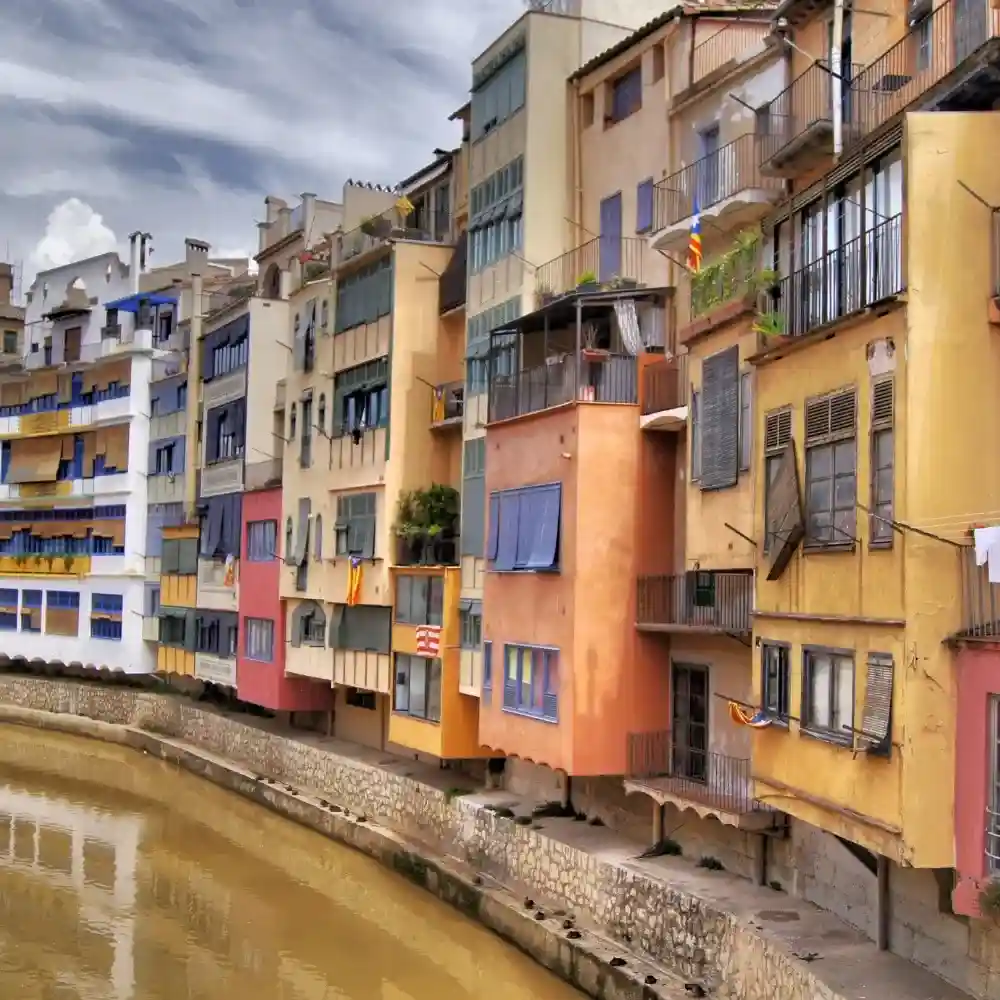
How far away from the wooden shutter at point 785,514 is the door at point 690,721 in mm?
5299

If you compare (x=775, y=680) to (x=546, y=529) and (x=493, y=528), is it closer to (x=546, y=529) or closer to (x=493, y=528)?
(x=546, y=529)

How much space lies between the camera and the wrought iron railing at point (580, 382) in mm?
22188

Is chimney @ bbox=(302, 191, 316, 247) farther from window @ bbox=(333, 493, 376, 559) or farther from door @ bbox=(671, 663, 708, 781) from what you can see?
door @ bbox=(671, 663, 708, 781)

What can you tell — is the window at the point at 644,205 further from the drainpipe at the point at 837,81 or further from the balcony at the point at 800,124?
the drainpipe at the point at 837,81

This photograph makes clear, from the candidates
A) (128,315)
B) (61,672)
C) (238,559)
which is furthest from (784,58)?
(61,672)

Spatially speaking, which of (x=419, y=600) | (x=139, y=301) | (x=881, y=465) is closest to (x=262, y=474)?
Result: (x=419, y=600)

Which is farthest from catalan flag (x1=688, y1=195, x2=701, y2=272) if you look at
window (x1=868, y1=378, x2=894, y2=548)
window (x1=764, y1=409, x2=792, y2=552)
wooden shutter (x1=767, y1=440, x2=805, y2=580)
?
window (x1=868, y1=378, x2=894, y2=548)

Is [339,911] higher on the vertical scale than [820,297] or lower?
lower

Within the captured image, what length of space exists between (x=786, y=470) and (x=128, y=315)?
134ft

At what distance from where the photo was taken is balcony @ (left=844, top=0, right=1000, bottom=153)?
525 inches

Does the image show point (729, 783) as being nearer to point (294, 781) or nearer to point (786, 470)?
point (786, 470)

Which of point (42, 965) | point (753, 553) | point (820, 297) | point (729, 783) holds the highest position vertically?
point (820, 297)

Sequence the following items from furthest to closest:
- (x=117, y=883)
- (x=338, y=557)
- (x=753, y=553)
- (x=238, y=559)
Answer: (x=238, y=559) < (x=338, y=557) < (x=117, y=883) < (x=753, y=553)

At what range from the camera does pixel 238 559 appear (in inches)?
1577
